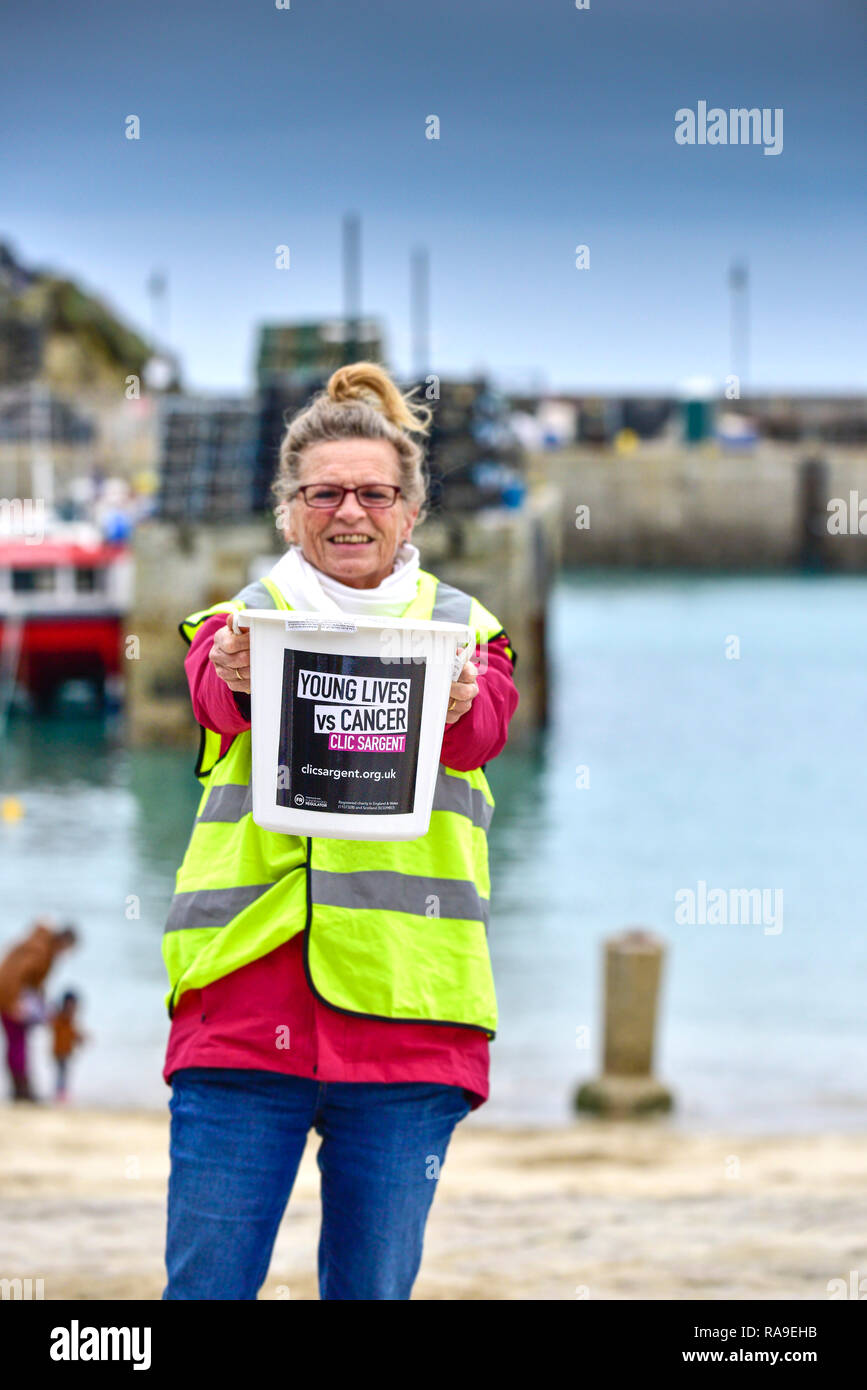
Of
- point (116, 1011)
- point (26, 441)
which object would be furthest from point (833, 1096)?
point (26, 441)

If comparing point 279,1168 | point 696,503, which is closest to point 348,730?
point 279,1168

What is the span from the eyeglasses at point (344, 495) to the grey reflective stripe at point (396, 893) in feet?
1.82

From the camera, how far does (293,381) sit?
2331 cm

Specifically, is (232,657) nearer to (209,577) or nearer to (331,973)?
(331,973)

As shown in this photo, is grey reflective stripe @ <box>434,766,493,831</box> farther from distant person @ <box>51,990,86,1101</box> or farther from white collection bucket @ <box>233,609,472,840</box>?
distant person @ <box>51,990,86,1101</box>

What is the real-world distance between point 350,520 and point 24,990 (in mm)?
8029

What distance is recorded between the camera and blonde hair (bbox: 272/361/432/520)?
258cm

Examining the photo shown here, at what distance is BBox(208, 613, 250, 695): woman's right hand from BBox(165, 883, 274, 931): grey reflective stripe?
32cm

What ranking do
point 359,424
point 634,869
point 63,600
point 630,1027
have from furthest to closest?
point 63,600 < point 634,869 < point 630,1027 < point 359,424

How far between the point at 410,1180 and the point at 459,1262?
6.77ft

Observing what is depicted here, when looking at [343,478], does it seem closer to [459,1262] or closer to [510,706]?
[510,706]

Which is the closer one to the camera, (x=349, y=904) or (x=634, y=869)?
(x=349, y=904)

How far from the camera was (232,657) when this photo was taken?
2.37 m

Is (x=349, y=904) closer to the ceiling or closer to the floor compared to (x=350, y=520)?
closer to the floor
